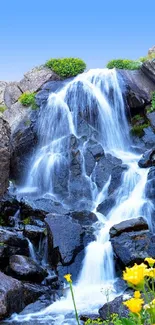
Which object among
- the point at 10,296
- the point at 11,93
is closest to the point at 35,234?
the point at 10,296

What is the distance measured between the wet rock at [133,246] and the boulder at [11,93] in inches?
415

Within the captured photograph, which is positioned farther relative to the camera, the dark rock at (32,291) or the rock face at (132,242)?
the rock face at (132,242)

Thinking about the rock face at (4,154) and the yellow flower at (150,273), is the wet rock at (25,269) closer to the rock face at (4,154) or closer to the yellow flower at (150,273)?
the rock face at (4,154)

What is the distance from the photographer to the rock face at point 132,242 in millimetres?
9445

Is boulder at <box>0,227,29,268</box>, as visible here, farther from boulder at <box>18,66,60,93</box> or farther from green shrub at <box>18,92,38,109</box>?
boulder at <box>18,66,60,93</box>

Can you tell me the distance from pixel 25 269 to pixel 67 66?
1185cm

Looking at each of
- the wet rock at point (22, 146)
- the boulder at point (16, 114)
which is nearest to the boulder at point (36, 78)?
the boulder at point (16, 114)

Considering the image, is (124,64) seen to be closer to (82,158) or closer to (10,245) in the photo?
(82,158)

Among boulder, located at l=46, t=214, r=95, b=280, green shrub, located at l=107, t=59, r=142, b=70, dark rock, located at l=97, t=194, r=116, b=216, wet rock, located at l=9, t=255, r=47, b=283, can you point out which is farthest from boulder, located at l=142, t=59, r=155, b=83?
wet rock, located at l=9, t=255, r=47, b=283

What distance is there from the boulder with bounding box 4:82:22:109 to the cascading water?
2.49 meters

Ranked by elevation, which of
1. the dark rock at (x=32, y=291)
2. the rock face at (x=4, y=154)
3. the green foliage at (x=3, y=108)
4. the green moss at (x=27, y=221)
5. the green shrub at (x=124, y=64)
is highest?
the green shrub at (x=124, y=64)

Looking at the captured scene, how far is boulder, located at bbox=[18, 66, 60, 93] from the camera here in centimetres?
1881

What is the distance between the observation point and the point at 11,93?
64.4 feet

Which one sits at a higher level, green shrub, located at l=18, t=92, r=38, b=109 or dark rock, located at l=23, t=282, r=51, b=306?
green shrub, located at l=18, t=92, r=38, b=109
